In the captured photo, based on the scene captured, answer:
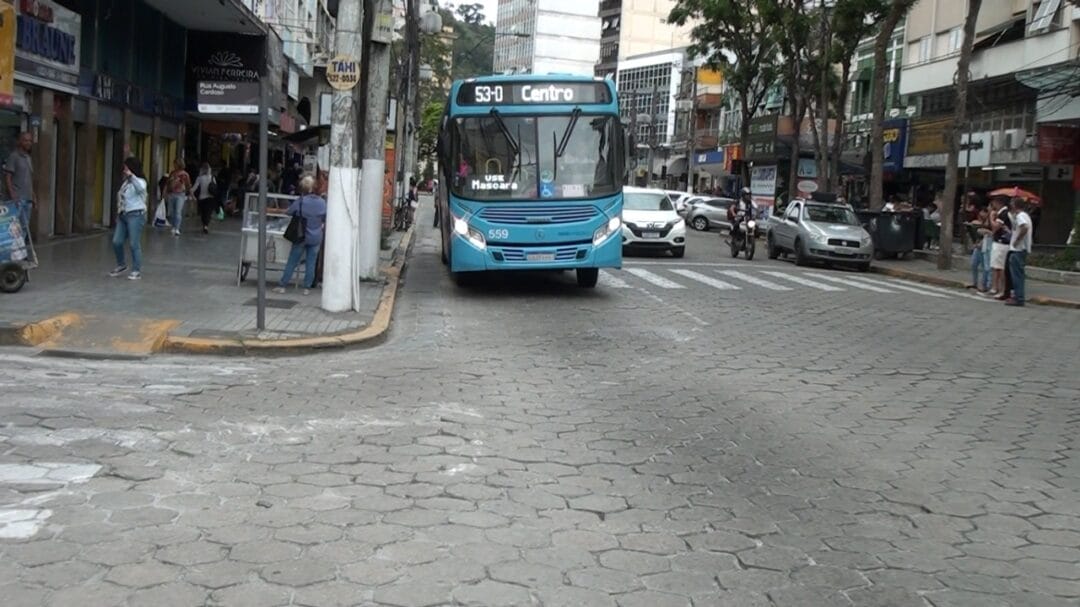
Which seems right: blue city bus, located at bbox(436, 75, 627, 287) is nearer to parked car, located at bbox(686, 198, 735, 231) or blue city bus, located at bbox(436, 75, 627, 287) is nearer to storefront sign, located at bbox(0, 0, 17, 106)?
storefront sign, located at bbox(0, 0, 17, 106)

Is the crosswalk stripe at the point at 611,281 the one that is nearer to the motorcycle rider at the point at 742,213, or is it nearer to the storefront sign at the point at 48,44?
the motorcycle rider at the point at 742,213

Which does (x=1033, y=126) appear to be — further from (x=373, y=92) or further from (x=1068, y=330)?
(x=373, y=92)

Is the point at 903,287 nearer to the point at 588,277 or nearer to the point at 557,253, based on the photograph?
the point at 588,277

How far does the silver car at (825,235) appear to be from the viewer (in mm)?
25547

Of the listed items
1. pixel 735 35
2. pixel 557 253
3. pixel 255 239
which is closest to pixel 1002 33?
pixel 735 35

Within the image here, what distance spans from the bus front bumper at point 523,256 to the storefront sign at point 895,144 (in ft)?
89.2

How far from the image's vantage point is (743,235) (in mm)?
27750

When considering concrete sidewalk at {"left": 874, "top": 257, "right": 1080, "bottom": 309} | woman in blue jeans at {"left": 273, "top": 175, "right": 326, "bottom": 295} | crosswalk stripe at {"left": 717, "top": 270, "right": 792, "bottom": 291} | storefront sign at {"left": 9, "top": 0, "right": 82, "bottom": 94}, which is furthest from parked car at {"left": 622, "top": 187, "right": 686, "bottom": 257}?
storefront sign at {"left": 9, "top": 0, "right": 82, "bottom": 94}

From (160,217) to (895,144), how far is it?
27713 mm

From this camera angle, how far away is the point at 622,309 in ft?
50.0

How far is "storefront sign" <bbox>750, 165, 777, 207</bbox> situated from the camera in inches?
1940

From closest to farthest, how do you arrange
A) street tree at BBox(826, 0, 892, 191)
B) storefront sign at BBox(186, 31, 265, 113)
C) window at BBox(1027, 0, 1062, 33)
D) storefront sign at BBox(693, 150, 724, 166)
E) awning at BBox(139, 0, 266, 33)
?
awning at BBox(139, 0, 266, 33)
storefront sign at BBox(186, 31, 265, 113)
window at BBox(1027, 0, 1062, 33)
street tree at BBox(826, 0, 892, 191)
storefront sign at BBox(693, 150, 724, 166)

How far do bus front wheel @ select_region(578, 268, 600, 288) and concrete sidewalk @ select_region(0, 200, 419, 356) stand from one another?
3.06m

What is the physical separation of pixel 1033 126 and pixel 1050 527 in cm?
2812
